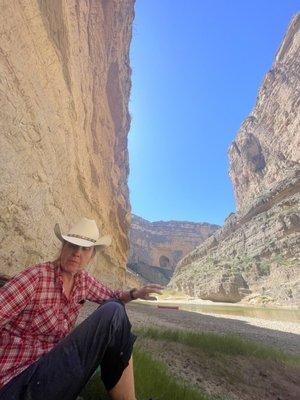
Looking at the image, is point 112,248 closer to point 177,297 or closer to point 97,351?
point 97,351

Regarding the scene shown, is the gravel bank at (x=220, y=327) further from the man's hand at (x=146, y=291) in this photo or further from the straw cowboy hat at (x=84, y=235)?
the straw cowboy hat at (x=84, y=235)

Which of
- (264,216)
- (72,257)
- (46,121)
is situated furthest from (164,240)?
(72,257)

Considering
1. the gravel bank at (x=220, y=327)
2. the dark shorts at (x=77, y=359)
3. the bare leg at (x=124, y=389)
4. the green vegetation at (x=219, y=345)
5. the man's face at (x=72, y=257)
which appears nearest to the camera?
the dark shorts at (x=77, y=359)

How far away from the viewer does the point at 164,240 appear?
Answer: 13338 centimetres

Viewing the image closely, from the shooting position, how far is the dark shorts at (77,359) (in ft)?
7.01

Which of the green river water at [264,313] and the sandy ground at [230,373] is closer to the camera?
the sandy ground at [230,373]

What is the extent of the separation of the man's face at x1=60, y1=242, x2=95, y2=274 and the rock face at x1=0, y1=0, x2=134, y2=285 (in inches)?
202

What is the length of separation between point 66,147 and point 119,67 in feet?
58.8

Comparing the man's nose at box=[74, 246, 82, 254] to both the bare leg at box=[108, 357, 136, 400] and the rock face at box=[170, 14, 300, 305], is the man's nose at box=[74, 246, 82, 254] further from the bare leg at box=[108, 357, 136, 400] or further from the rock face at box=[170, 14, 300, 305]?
the rock face at box=[170, 14, 300, 305]

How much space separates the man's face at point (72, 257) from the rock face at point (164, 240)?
114398 mm

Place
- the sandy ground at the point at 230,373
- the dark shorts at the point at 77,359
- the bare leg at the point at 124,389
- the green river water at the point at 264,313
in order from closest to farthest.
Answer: the dark shorts at the point at 77,359 < the bare leg at the point at 124,389 < the sandy ground at the point at 230,373 < the green river water at the point at 264,313

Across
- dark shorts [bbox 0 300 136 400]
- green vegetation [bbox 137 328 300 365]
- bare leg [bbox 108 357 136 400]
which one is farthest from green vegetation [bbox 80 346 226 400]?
green vegetation [bbox 137 328 300 365]

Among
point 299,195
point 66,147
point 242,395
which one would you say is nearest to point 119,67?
point 66,147

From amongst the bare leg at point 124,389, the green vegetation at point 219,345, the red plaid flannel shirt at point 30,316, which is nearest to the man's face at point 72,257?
the red plaid flannel shirt at point 30,316
